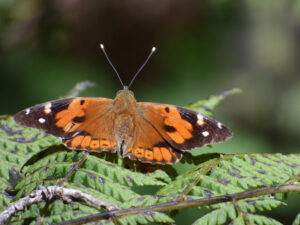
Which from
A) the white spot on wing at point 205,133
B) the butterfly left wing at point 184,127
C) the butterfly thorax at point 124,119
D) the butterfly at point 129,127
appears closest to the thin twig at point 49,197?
the butterfly at point 129,127

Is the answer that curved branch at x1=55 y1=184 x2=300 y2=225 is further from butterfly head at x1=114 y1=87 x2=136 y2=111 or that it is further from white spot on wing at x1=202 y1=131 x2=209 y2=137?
butterfly head at x1=114 y1=87 x2=136 y2=111

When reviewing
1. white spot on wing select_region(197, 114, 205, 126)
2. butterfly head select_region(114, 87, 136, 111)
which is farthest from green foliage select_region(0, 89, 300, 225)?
butterfly head select_region(114, 87, 136, 111)

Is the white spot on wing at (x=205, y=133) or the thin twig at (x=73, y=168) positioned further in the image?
the white spot on wing at (x=205, y=133)

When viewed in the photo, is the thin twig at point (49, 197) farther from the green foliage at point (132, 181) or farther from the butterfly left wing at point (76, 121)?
the butterfly left wing at point (76, 121)

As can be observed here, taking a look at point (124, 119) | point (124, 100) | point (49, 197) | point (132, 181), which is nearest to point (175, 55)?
point (124, 100)

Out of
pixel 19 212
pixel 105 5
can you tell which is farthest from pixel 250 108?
pixel 19 212

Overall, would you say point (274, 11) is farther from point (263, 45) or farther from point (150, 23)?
point (150, 23)

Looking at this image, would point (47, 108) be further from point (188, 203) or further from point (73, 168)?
point (188, 203)
